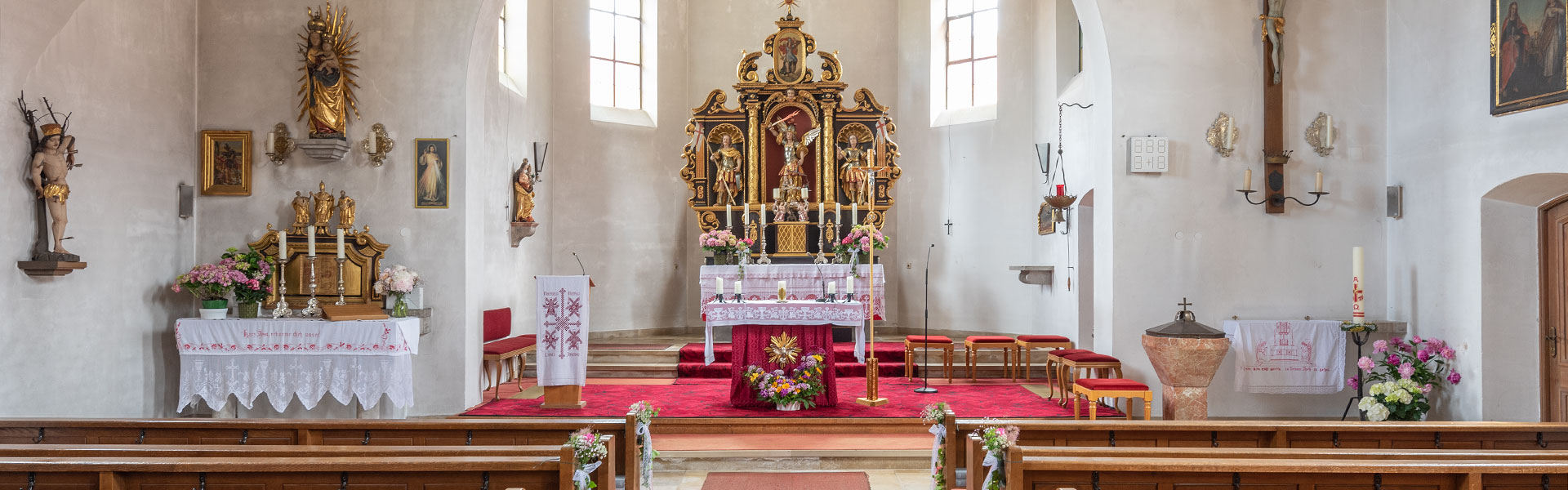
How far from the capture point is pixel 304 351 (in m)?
7.51

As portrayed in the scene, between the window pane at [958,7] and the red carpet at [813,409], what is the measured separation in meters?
5.71

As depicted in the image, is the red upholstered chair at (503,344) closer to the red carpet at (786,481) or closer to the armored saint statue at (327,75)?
the armored saint statue at (327,75)

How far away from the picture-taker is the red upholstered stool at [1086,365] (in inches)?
309

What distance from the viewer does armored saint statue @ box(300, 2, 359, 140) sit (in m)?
7.86

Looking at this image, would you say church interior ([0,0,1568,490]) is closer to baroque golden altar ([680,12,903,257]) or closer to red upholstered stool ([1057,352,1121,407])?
red upholstered stool ([1057,352,1121,407])

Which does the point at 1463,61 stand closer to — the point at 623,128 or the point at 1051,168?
the point at 1051,168

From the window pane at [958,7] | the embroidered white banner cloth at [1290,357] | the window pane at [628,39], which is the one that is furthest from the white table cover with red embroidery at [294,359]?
the window pane at [958,7]

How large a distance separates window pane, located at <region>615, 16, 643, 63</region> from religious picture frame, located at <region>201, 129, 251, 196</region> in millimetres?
5911

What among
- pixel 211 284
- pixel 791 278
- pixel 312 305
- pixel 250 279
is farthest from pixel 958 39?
pixel 211 284

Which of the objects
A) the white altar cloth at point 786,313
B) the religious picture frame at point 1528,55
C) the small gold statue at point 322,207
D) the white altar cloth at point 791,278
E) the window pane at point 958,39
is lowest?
the white altar cloth at point 786,313

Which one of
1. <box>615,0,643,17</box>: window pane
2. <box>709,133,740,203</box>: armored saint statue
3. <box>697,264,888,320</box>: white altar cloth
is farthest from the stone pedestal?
<box>615,0,643,17</box>: window pane

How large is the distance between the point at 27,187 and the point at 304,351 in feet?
6.61

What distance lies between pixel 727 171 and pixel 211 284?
6.20 meters

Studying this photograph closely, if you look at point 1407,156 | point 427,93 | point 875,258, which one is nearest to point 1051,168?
point 875,258
